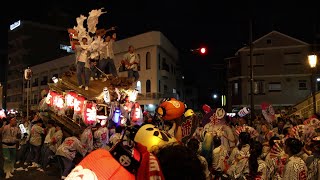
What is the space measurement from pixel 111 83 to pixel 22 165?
5058 mm

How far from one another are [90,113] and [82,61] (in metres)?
2.55

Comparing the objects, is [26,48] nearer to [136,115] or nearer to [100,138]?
[136,115]

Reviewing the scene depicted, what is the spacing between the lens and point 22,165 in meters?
14.7

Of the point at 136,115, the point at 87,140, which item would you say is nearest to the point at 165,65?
the point at 136,115

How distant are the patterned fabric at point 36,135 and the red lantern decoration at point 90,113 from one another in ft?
7.20

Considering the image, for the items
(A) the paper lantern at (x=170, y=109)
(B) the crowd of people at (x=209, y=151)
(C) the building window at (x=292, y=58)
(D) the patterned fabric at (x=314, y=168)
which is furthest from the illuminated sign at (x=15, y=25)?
(D) the patterned fabric at (x=314, y=168)

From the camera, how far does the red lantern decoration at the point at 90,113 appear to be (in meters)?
13.0

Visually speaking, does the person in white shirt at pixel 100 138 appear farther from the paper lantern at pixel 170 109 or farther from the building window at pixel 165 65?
the building window at pixel 165 65

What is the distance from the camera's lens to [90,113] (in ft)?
43.1

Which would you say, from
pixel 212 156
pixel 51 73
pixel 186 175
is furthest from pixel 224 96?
pixel 186 175

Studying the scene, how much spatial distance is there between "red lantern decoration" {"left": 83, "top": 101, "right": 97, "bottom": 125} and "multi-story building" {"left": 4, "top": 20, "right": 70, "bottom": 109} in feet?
152

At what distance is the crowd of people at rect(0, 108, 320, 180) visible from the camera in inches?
95.7

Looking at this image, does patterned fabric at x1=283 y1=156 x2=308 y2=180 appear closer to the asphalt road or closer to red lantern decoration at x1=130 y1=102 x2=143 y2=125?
the asphalt road

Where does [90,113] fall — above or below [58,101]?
below
